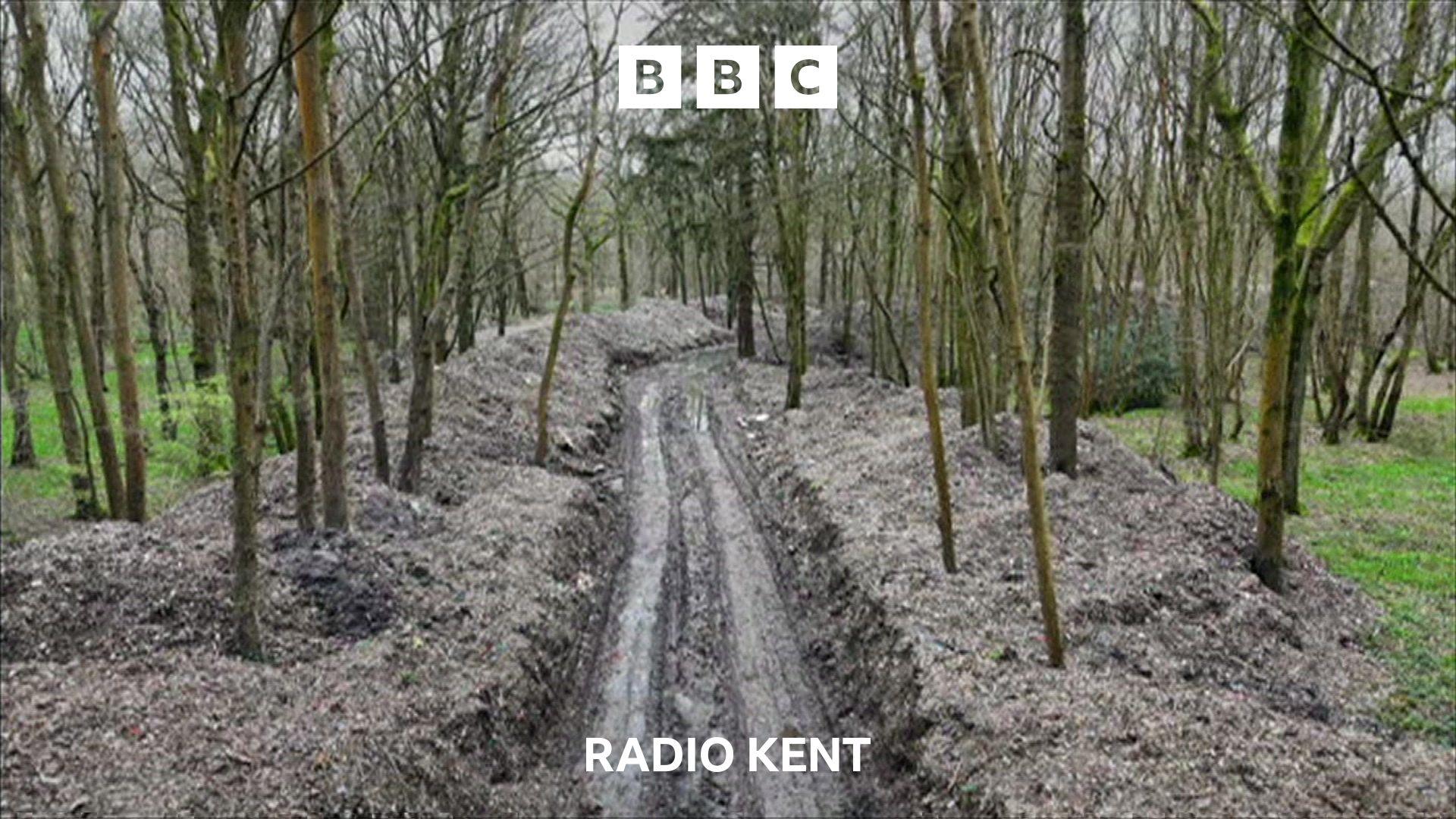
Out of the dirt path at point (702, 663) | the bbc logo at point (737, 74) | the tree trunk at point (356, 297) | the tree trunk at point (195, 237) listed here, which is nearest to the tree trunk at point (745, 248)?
the bbc logo at point (737, 74)

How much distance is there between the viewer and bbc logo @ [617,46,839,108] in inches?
706

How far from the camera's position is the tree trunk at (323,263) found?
952cm

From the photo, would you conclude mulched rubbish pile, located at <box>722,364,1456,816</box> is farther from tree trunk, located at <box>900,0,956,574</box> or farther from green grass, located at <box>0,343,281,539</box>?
green grass, located at <box>0,343,281,539</box>

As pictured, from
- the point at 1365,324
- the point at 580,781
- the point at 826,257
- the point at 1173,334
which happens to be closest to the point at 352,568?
the point at 580,781

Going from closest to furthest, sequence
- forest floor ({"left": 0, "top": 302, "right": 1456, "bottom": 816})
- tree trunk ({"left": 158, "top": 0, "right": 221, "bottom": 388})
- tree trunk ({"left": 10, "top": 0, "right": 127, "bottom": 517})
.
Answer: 1. forest floor ({"left": 0, "top": 302, "right": 1456, "bottom": 816})
2. tree trunk ({"left": 10, "top": 0, "right": 127, "bottom": 517})
3. tree trunk ({"left": 158, "top": 0, "right": 221, "bottom": 388})

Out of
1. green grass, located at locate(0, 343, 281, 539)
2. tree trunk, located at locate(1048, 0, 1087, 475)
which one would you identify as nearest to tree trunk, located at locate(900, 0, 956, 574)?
tree trunk, located at locate(1048, 0, 1087, 475)

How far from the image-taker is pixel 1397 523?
13484mm

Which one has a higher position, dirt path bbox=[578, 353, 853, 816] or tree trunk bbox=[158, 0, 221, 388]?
tree trunk bbox=[158, 0, 221, 388]

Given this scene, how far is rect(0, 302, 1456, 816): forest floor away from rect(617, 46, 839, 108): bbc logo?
824cm

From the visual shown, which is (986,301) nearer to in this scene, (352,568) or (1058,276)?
(1058,276)

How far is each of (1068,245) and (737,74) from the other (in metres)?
14.2

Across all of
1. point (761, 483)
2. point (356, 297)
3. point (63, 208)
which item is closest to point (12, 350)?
point (63, 208)

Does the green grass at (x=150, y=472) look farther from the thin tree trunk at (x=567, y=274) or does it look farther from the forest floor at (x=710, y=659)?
the thin tree trunk at (x=567, y=274)

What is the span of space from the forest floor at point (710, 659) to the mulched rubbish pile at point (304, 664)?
28mm
